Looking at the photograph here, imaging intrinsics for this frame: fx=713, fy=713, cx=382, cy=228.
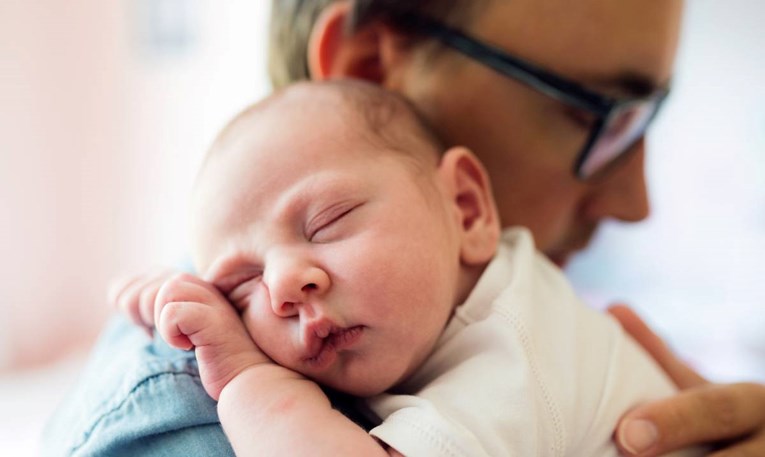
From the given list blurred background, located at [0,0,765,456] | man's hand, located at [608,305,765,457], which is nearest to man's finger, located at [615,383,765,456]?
man's hand, located at [608,305,765,457]

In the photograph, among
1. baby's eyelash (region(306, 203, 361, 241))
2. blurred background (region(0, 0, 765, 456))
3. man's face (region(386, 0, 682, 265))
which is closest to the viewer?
baby's eyelash (region(306, 203, 361, 241))

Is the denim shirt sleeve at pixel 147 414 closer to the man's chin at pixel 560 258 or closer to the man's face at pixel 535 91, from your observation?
the man's face at pixel 535 91

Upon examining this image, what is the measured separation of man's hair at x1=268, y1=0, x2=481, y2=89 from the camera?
1.29 meters

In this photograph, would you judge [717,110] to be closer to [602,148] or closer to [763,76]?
[763,76]

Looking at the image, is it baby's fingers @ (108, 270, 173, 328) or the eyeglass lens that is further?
the eyeglass lens

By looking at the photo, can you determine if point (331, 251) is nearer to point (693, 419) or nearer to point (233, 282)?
point (233, 282)

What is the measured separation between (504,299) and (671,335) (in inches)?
82.4

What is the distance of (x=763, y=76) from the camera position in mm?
2525

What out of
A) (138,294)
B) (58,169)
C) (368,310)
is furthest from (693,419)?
(58,169)

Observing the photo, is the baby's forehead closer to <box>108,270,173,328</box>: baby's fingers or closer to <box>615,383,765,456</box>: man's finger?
<box>108,270,173,328</box>: baby's fingers

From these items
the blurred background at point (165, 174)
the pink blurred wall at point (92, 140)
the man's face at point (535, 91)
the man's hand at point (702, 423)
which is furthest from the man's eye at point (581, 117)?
the pink blurred wall at point (92, 140)

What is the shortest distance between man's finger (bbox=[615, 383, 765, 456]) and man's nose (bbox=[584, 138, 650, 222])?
1.48 feet

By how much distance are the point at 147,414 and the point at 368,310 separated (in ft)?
0.92

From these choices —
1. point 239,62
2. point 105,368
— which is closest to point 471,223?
point 105,368
